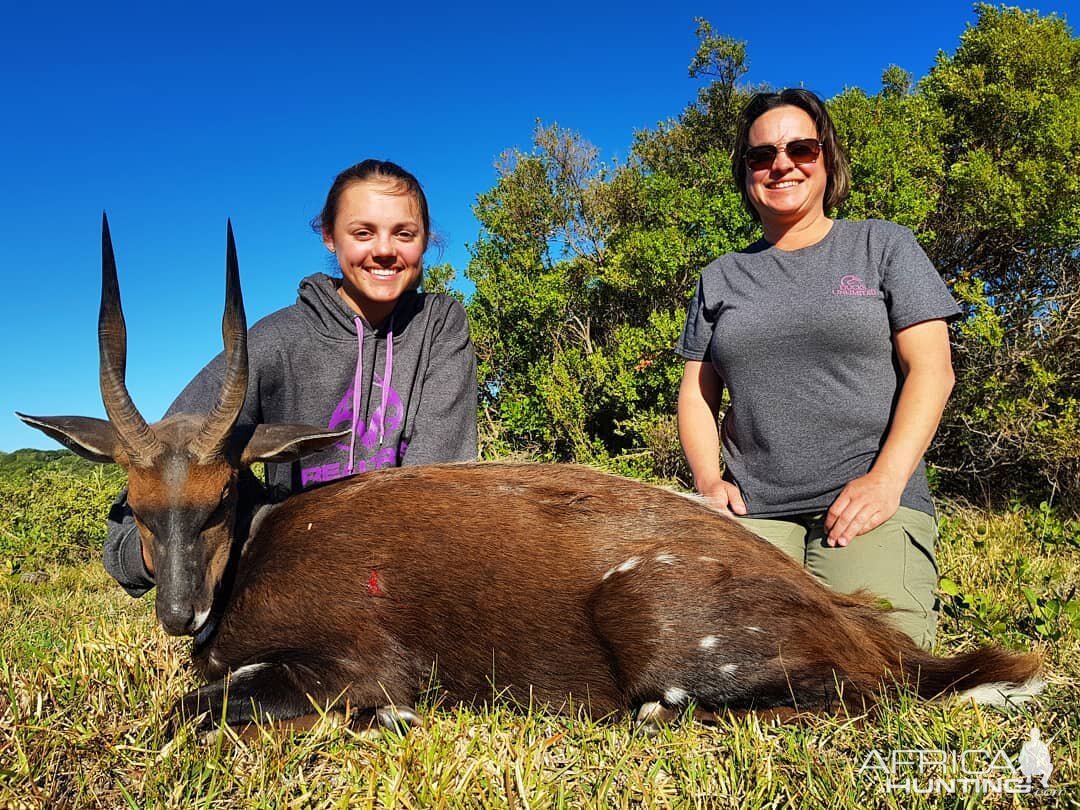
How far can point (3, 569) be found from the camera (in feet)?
20.8

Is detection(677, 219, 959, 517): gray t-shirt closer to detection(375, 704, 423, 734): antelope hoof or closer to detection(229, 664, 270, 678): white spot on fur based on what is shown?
detection(375, 704, 423, 734): antelope hoof

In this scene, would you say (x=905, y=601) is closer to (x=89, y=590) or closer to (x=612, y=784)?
(x=612, y=784)

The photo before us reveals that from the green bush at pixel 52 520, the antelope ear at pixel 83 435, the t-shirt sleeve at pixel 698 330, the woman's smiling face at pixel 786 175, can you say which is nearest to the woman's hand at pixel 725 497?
the t-shirt sleeve at pixel 698 330

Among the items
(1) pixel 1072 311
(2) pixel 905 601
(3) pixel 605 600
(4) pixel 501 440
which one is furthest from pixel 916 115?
(3) pixel 605 600

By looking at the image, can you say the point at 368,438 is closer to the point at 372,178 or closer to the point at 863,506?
the point at 372,178

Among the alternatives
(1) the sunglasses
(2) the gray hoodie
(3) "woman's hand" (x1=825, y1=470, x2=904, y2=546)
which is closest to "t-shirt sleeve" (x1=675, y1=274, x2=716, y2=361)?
(1) the sunglasses

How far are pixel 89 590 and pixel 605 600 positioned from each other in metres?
4.81

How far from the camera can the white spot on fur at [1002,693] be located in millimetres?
2746

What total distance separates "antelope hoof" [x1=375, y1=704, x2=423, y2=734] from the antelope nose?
0.77 meters

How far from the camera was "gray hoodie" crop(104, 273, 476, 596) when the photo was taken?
13.3 ft

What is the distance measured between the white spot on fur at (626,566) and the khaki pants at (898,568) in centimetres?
73

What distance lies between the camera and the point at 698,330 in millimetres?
4211

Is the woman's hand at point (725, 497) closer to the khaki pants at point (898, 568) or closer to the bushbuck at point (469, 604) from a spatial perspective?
the khaki pants at point (898, 568)

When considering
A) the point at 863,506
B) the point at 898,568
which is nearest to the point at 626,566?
the point at 863,506
